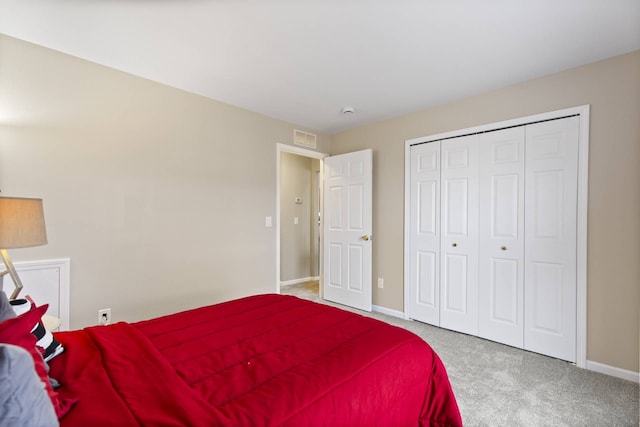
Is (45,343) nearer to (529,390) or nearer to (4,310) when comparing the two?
(4,310)

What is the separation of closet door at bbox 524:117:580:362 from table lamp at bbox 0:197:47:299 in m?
3.52

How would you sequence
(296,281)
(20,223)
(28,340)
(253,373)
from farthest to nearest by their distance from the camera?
(296,281) → (20,223) → (253,373) → (28,340)

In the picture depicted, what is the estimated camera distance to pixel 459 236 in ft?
9.89

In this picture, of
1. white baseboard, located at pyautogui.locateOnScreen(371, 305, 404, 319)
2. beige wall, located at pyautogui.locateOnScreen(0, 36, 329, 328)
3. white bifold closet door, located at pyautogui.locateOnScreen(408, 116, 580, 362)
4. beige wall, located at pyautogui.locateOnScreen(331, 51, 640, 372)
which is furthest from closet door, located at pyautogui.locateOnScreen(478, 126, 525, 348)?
beige wall, located at pyautogui.locateOnScreen(0, 36, 329, 328)

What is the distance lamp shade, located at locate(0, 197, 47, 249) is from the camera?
4.74 feet

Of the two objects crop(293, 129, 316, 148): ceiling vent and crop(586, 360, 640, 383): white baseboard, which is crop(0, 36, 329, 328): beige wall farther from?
crop(586, 360, 640, 383): white baseboard

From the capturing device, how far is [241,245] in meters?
3.25

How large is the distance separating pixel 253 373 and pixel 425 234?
2622mm

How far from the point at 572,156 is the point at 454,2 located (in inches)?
65.1

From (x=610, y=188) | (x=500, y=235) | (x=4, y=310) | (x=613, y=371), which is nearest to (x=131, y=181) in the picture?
(x=4, y=310)

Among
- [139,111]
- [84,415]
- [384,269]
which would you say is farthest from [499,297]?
[139,111]

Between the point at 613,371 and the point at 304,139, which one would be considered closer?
the point at 613,371

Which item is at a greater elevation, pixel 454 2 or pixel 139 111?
pixel 454 2

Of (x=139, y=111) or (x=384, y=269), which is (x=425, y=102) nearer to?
(x=384, y=269)
